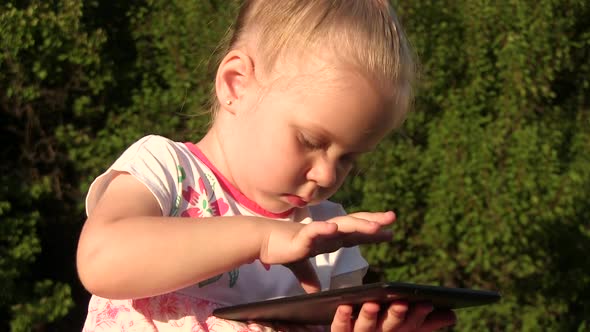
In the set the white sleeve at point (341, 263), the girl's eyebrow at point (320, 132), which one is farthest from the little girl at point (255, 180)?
the white sleeve at point (341, 263)

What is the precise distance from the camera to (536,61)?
5008 millimetres

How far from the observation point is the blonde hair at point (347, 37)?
82.5 inches

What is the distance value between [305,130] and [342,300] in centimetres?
39

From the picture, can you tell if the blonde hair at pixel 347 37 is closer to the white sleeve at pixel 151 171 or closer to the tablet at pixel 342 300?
the white sleeve at pixel 151 171

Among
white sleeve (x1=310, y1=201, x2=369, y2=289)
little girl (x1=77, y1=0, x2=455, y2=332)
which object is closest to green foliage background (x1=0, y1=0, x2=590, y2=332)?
white sleeve (x1=310, y1=201, x2=369, y2=289)

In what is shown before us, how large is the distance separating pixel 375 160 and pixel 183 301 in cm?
289

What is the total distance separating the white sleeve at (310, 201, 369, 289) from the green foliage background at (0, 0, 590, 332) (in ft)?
6.99

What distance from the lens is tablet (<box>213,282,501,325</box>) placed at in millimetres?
1711

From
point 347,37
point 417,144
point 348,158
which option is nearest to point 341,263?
point 348,158

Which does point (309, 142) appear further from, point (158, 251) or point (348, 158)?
point (158, 251)

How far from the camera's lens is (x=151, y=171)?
2035 millimetres

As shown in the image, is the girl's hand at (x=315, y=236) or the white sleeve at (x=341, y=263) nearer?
the girl's hand at (x=315, y=236)

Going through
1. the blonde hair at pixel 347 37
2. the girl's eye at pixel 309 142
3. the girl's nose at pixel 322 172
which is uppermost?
the blonde hair at pixel 347 37

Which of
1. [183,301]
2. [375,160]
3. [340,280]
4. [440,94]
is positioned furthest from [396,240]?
[183,301]
